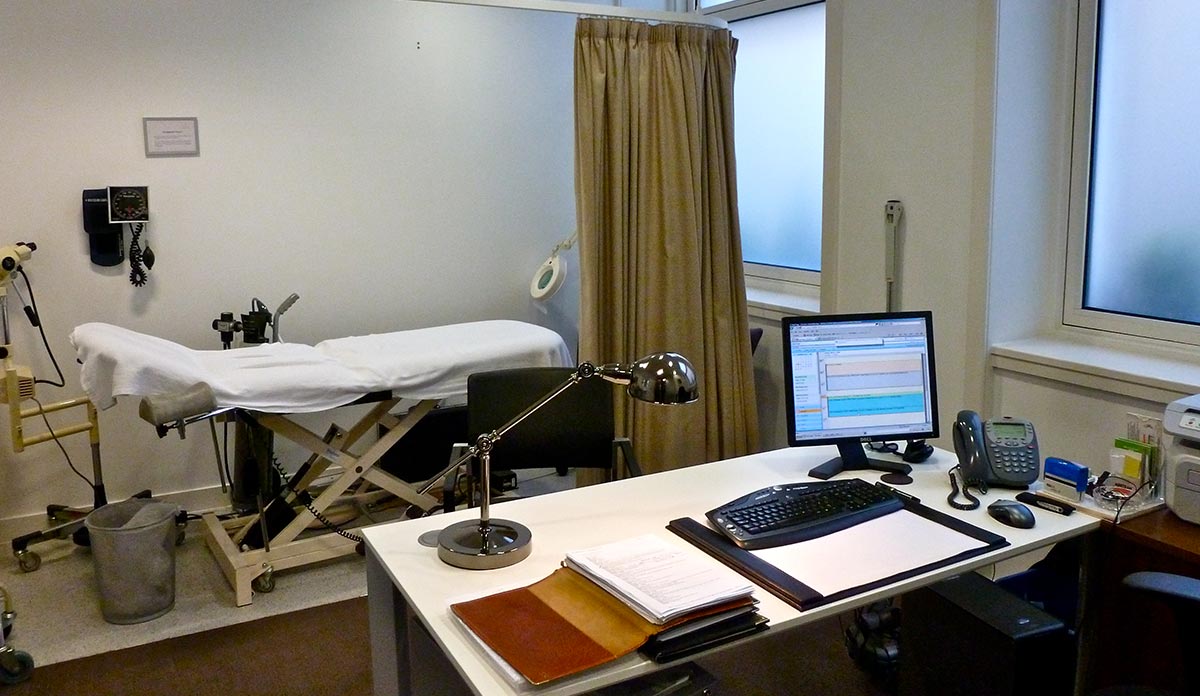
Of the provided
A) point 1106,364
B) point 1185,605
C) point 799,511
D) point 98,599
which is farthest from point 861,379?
point 98,599

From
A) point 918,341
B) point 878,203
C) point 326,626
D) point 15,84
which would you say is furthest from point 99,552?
point 878,203

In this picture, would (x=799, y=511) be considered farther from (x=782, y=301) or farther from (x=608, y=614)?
(x=782, y=301)

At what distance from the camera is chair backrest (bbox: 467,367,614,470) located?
292 cm

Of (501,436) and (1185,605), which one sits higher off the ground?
(501,436)

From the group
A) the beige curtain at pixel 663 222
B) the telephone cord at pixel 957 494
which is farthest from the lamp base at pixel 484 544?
the beige curtain at pixel 663 222

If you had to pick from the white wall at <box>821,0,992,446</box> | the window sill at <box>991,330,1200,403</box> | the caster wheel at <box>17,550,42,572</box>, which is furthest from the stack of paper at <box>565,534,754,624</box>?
the caster wheel at <box>17,550,42,572</box>

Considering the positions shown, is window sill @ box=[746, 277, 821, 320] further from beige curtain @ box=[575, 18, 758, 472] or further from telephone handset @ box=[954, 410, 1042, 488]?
telephone handset @ box=[954, 410, 1042, 488]

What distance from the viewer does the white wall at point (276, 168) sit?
3.74 meters

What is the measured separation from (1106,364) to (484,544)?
1.83m

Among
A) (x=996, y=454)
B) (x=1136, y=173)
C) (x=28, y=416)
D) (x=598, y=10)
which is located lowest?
(x=28, y=416)

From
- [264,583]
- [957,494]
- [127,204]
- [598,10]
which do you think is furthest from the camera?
[127,204]

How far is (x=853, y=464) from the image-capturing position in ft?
7.98

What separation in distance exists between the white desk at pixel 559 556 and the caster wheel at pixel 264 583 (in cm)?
142

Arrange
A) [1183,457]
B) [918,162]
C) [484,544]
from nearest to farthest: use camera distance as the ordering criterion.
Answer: [484,544] < [1183,457] < [918,162]
